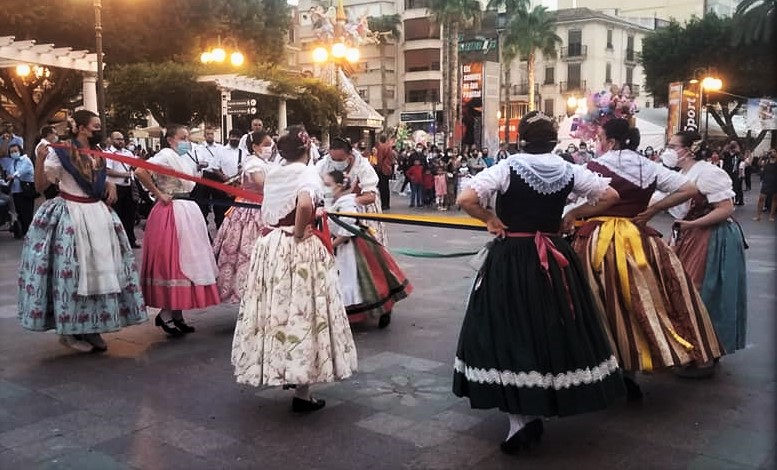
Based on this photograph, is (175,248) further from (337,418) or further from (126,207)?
(126,207)

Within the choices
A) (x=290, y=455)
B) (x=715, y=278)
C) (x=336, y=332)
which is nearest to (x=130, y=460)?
(x=290, y=455)

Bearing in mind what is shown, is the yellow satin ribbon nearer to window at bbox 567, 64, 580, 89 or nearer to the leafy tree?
the leafy tree

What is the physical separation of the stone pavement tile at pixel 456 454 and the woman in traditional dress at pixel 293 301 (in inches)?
31.8

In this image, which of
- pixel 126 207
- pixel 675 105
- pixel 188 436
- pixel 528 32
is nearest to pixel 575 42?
pixel 528 32

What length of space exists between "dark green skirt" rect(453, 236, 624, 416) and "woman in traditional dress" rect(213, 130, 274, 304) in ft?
10.1

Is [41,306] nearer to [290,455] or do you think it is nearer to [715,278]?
[290,455]

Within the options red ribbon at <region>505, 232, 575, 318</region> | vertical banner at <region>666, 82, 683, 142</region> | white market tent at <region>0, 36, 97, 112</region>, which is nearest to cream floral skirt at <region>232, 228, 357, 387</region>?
red ribbon at <region>505, 232, 575, 318</region>

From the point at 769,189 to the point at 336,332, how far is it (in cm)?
1520

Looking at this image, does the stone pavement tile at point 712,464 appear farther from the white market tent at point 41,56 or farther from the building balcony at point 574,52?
the building balcony at point 574,52

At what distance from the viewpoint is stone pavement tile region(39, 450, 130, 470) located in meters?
3.58

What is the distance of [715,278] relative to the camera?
5.13 metres

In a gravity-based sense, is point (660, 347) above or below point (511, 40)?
below

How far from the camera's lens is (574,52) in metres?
62.4

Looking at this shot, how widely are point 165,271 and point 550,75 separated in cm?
6190
